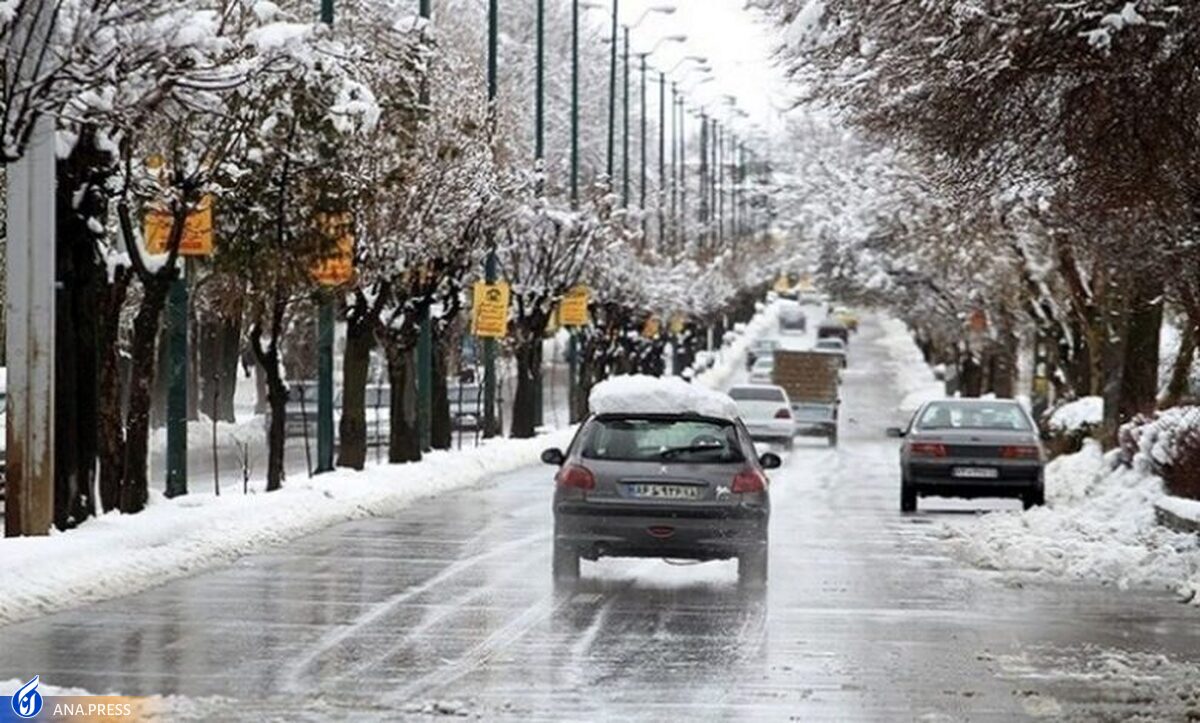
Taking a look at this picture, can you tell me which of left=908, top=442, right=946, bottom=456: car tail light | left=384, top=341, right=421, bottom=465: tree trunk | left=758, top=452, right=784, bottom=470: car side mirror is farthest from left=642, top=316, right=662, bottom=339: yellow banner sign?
left=758, top=452, right=784, bottom=470: car side mirror

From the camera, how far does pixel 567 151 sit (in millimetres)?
87188

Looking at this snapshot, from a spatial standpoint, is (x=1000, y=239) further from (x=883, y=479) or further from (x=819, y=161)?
(x=819, y=161)

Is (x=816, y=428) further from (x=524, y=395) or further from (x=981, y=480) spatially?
(x=981, y=480)

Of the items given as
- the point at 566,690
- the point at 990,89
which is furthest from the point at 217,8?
the point at 566,690

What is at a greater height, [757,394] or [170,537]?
[757,394]

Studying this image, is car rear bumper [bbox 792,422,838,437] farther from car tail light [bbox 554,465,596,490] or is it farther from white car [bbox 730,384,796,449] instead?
car tail light [bbox 554,465,596,490]

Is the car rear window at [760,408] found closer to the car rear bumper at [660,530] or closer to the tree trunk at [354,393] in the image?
the tree trunk at [354,393]

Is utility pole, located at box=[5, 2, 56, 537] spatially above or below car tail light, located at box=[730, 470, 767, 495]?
above

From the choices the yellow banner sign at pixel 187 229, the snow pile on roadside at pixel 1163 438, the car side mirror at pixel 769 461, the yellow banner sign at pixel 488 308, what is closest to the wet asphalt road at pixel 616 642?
the car side mirror at pixel 769 461

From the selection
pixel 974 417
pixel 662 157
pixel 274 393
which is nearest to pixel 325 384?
pixel 274 393

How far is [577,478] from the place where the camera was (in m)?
20.6

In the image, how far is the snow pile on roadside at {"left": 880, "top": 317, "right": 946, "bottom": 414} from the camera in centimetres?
9900

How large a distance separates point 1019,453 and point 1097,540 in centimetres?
697

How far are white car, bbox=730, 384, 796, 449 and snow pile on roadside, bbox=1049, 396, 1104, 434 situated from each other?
468 inches
